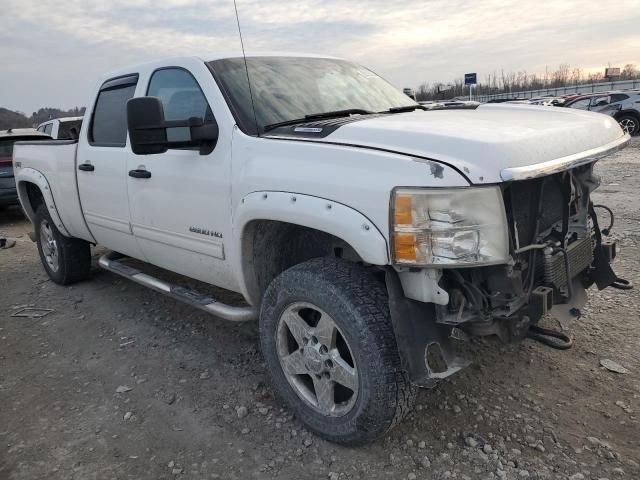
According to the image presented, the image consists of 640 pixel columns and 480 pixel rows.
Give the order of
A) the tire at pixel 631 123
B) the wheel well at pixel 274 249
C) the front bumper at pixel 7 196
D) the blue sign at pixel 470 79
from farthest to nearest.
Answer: the blue sign at pixel 470 79 → the tire at pixel 631 123 → the front bumper at pixel 7 196 → the wheel well at pixel 274 249

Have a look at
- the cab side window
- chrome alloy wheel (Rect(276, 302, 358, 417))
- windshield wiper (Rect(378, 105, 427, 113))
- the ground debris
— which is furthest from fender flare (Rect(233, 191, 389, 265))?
the ground debris

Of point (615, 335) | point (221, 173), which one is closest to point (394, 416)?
point (221, 173)

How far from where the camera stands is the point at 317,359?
2684 mm

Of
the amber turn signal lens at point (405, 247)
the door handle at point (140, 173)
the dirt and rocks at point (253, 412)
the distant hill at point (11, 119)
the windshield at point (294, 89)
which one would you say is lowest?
the dirt and rocks at point (253, 412)

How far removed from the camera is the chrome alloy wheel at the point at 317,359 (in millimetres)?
2590

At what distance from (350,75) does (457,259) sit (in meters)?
2.15

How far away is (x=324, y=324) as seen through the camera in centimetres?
260

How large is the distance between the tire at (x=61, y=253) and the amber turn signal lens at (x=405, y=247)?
4193 mm

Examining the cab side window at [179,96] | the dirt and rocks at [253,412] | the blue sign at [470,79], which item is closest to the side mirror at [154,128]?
the cab side window at [179,96]

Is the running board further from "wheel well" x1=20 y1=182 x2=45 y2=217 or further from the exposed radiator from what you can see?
"wheel well" x1=20 y1=182 x2=45 y2=217

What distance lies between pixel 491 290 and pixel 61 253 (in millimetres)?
4528

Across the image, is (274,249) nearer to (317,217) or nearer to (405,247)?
(317,217)

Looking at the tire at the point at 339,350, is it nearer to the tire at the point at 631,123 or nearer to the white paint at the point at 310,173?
the white paint at the point at 310,173

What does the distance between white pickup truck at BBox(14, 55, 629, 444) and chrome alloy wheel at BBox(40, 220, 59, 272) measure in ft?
7.32
